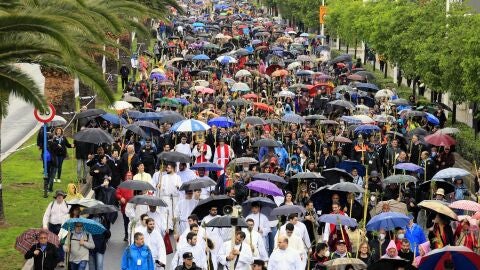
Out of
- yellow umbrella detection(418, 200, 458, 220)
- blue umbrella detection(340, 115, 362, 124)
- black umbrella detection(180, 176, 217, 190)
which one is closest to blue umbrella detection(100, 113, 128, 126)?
blue umbrella detection(340, 115, 362, 124)

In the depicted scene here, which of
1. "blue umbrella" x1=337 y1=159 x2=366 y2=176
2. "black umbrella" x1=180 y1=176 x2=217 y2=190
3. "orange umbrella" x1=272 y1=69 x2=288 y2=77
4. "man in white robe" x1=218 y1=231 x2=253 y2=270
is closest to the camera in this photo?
"man in white robe" x1=218 y1=231 x2=253 y2=270

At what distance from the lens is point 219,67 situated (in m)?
52.2

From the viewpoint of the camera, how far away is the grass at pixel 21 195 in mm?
22914

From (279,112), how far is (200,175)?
12.4m

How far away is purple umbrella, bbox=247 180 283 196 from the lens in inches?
899

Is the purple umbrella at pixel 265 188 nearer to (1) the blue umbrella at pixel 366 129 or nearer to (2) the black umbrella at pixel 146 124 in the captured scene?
(2) the black umbrella at pixel 146 124

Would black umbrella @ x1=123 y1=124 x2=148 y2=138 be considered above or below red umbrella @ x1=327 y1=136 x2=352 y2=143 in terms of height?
above

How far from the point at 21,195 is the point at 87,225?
9.05 meters

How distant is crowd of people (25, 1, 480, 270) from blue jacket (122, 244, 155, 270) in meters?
0.02

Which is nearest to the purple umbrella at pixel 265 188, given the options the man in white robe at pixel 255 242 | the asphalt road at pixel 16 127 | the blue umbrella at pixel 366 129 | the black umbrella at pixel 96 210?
the man in white robe at pixel 255 242

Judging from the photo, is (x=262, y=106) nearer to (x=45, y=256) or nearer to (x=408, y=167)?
(x=408, y=167)

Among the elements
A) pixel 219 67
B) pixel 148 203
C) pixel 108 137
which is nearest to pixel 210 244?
pixel 148 203

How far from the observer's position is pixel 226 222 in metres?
19.3

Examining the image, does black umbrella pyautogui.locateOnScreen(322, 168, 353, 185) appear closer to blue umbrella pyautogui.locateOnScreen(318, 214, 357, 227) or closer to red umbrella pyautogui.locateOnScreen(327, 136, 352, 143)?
red umbrella pyautogui.locateOnScreen(327, 136, 352, 143)
